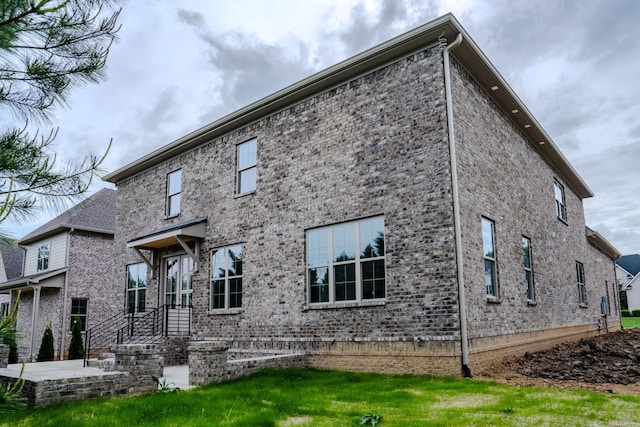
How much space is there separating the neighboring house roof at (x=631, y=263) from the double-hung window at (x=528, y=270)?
52.1 metres

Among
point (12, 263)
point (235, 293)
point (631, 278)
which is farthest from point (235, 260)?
point (631, 278)

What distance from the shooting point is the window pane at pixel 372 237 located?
11.3 metres

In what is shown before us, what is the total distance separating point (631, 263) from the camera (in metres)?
60.5

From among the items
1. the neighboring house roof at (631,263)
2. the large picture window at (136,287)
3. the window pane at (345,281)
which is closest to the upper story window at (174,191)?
the large picture window at (136,287)

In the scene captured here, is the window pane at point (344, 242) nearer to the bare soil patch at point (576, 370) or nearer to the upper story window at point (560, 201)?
the bare soil patch at point (576, 370)

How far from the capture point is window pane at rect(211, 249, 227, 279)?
14.7 metres

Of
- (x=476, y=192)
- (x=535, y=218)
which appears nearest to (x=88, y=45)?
(x=476, y=192)

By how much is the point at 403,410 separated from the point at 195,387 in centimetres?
405

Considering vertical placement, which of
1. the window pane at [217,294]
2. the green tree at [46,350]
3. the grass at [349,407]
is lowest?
the green tree at [46,350]

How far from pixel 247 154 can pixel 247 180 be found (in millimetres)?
786

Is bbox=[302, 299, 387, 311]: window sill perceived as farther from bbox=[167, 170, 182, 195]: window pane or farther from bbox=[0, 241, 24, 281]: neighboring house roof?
bbox=[0, 241, 24, 281]: neighboring house roof

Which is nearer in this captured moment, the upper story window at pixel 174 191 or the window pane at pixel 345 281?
the window pane at pixel 345 281

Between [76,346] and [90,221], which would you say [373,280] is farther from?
[90,221]

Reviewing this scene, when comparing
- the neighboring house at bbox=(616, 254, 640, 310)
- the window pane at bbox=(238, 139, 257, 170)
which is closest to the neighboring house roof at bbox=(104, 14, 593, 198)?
the window pane at bbox=(238, 139, 257, 170)
